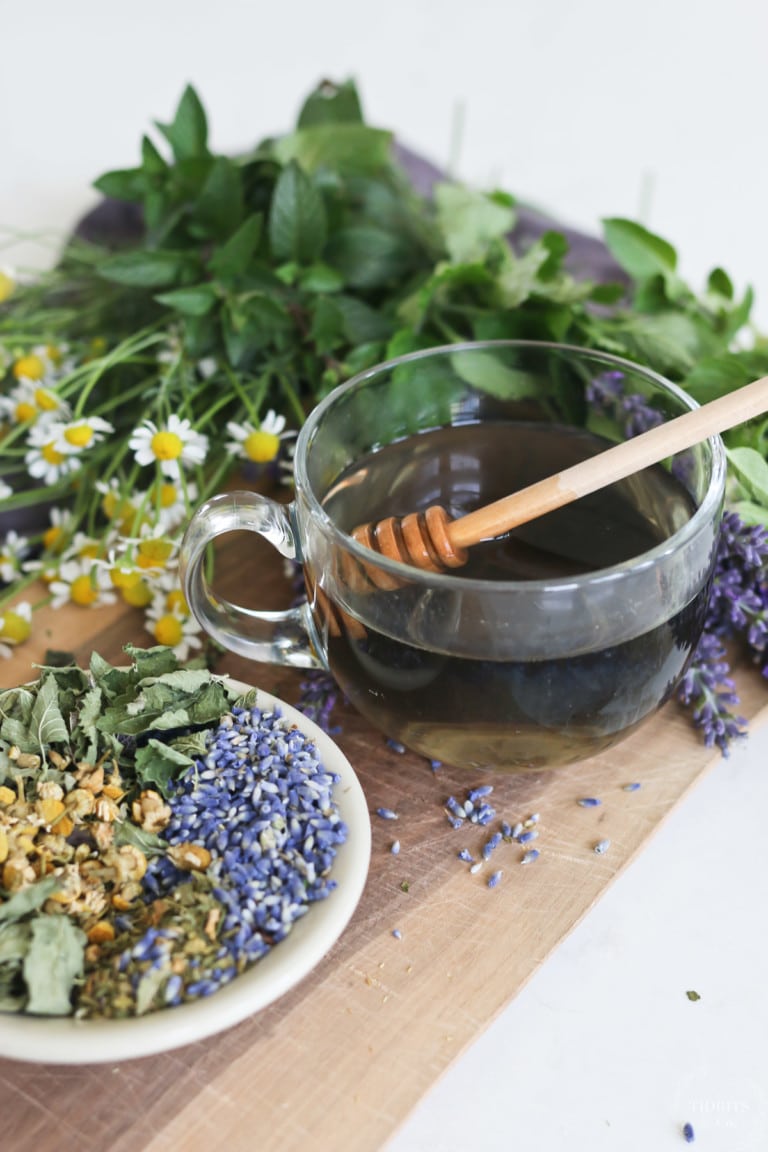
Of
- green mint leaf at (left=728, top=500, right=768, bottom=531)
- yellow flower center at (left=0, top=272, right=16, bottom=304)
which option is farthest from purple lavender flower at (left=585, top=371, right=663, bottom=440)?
yellow flower center at (left=0, top=272, right=16, bottom=304)

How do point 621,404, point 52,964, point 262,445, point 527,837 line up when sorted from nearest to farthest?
1. point 52,964
2. point 527,837
3. point 621,404
4. point 262,445

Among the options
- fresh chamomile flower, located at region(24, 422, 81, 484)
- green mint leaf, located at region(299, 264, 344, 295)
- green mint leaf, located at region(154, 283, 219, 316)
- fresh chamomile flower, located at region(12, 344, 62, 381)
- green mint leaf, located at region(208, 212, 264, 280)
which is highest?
green mint leaf, located at region(208, 212, 264, 280)

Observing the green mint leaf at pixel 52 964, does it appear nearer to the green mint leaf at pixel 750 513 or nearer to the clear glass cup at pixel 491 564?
the clear glass cup at pixel 491 564

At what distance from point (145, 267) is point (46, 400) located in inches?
8.0

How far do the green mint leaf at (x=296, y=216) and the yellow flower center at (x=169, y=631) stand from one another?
495 millimetres

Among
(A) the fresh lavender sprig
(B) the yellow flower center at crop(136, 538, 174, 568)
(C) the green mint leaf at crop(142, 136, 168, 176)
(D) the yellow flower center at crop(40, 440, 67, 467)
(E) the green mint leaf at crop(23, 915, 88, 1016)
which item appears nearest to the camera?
(E) the green mint leaf at crop(23, 915, 88, 1016)

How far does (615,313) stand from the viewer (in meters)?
1.47

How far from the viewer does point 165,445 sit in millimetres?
1166

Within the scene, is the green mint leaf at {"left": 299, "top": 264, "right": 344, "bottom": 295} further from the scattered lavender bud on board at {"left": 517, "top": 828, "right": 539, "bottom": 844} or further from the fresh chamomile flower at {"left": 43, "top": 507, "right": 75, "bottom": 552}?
the scattered lavender bud on board at {"left": 517, "top": 828, "right": 539, "bottom": 844}

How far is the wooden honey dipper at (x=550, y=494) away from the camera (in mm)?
895

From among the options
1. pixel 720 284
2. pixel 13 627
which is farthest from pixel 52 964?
pixel 720 284

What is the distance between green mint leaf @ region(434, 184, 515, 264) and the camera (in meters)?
1.41

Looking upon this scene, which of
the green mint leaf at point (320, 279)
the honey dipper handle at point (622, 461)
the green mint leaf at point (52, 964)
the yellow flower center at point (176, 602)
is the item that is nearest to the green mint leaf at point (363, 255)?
the green mint leaf at point (320, 279)

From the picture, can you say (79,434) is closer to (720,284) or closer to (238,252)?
(238,252)
